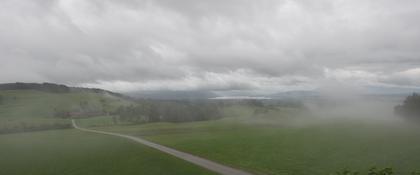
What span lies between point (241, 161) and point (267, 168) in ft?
20.0

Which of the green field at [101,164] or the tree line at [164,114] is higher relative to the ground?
the tree line at [164,114]

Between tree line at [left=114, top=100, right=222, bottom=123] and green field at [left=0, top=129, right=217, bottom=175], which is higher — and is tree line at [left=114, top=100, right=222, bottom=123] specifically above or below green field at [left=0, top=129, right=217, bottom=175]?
above

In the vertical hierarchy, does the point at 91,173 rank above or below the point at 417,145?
below

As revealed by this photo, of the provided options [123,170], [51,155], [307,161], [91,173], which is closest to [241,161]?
[307,161]

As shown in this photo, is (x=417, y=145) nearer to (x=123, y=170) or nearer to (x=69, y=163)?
(x=123, y=170)

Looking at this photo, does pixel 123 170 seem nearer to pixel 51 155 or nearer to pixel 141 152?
pixel 141 152

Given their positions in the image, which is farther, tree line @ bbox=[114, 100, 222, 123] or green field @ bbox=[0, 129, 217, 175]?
tree line @ bbox=[114, 100, 222, 123]

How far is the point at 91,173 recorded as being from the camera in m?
43.3

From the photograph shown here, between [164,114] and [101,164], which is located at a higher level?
[164,114]

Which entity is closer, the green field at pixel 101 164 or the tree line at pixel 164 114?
the green field at pixel 101 164

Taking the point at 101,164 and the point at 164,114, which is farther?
the point at 164,114

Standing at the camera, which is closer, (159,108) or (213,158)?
(213,158)

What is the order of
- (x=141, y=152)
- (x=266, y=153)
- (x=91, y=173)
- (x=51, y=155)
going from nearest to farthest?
(x=91, y=173) → (x=266, y=153) → (x=141, y=152) → (x=51, y=155)

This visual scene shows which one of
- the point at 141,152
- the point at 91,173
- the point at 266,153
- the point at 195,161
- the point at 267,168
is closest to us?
the point at 267,168
